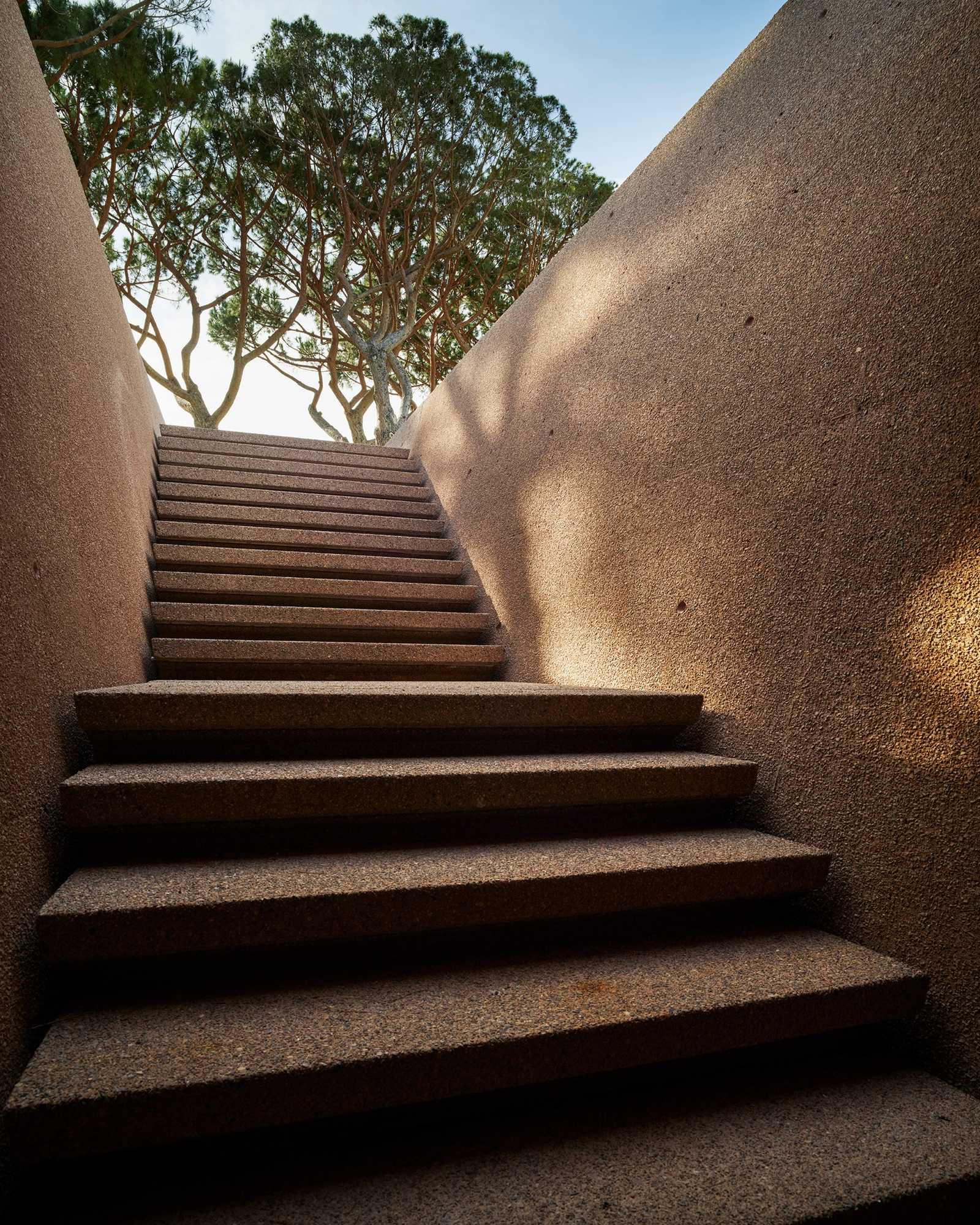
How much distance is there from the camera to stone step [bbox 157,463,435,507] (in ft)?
12.7

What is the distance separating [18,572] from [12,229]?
2.74 ft

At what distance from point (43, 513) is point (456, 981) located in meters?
1.37

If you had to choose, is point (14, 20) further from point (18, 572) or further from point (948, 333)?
point (948, 333)

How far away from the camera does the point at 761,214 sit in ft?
6.72

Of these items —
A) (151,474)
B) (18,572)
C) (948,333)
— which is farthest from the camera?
(151,474)

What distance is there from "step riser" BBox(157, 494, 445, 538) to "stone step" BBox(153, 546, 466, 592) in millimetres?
169

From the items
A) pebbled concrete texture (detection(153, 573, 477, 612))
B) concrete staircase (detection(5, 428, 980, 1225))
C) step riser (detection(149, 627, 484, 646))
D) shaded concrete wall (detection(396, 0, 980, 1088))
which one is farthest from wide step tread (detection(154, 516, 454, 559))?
concrete staircase (detection(5, 428, 980, 1225))

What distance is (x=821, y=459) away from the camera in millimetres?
1746

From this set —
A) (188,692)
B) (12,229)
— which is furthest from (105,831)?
(12,229)

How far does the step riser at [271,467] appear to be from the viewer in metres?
4.07

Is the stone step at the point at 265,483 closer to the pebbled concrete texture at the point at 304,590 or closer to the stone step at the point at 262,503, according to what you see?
the stone step at the point at 262,503

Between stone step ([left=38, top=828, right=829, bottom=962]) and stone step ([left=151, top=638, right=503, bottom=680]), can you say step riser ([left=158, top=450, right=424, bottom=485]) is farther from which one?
stone step ([left=38, top=828, right=829, bottom=962])

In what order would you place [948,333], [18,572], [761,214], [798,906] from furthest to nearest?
[761,214], [798,906], [948,333], [18,572]

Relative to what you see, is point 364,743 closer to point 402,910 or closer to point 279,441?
point 402,910
